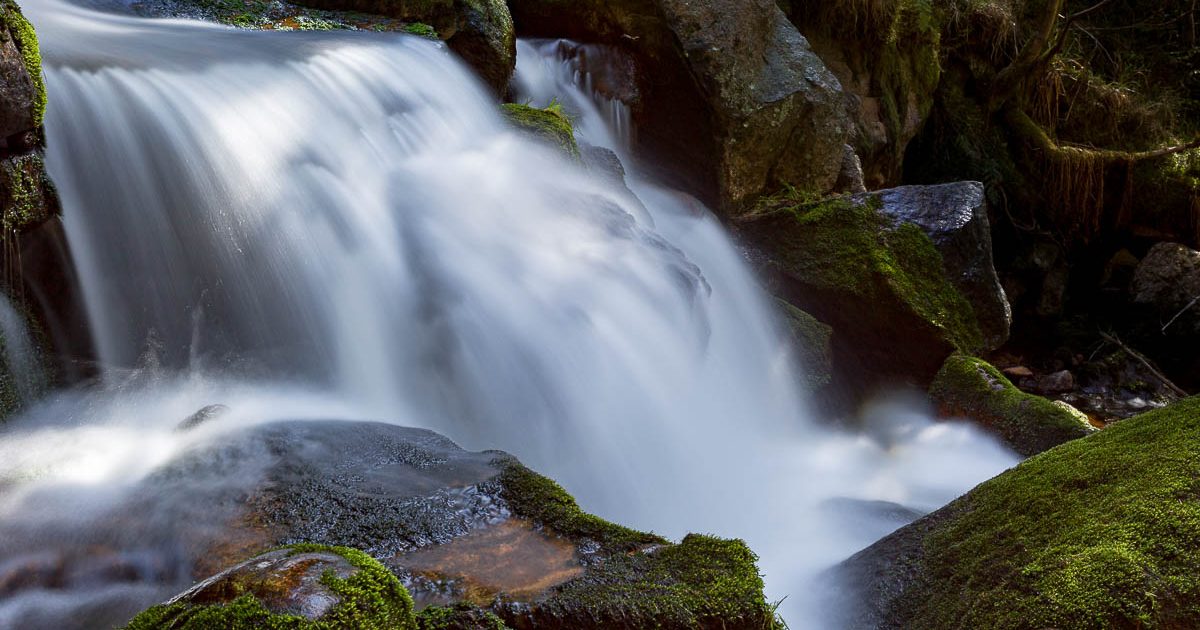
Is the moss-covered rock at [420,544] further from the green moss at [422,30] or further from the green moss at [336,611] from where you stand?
the green moss at [422,30]

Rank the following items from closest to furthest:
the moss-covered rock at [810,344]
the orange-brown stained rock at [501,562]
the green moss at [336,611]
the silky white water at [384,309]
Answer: the green moss at [336,611], the orange-brown stained rock at [501,562], the silky white water at [384,309], the moss-covered rock at [810,344]

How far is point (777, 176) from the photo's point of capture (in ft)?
27.2

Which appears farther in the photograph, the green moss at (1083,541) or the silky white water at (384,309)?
the silky white water at (384,309)

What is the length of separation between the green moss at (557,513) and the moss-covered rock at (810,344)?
416cm

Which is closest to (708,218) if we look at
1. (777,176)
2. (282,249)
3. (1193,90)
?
(777,176)

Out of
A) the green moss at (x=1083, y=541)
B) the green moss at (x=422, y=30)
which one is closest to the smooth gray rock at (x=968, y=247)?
the green moss at (x=422, y=30)

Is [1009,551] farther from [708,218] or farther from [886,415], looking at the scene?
[708,218]

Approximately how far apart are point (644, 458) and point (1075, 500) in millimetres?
2195

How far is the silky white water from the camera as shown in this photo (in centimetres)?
382

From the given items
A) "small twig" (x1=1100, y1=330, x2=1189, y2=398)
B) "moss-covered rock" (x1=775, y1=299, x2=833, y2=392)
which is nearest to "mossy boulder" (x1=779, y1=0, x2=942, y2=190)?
"small twig" (x1=1100, y1=330, x2=1189, y2=398)

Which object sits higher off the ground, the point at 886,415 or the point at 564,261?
the point at 564,261

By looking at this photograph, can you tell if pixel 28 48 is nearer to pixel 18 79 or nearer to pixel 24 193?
pixel 18 79

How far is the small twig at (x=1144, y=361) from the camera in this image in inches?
344

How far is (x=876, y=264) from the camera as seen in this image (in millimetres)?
6828
